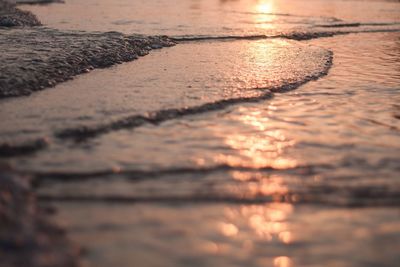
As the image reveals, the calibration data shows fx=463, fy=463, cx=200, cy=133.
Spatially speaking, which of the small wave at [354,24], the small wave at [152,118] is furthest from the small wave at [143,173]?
the small wave at [354,24]

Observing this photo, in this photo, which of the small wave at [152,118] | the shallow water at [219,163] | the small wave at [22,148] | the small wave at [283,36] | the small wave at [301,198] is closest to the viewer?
the shallow water at [219,163]

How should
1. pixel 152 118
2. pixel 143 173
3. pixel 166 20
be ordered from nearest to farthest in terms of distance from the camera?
pixel 143 173 → pixel 152 118 → pixel 166 20

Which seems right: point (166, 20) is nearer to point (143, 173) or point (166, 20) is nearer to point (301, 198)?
point (143, 173)

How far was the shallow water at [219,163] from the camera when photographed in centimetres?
117

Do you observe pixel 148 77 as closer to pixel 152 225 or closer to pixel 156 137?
pixel 156 137

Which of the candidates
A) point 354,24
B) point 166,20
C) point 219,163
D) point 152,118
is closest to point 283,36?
point 166,20

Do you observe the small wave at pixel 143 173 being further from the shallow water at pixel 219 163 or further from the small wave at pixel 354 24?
the small wave at pixel 354 24

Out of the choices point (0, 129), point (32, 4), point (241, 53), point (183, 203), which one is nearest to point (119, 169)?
point (183, 203)

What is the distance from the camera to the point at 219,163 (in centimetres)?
162

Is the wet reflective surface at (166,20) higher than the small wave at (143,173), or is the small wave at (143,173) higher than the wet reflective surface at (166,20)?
the wet reflective surface at (166,20)

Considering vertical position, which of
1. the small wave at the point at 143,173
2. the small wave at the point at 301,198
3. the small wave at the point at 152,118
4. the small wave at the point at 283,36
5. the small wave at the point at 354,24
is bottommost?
the small wave at the point at 301,198

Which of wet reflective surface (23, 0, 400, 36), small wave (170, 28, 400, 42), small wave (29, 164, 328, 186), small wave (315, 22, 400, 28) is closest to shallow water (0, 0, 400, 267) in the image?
small wave (29, 164, 328, 186)

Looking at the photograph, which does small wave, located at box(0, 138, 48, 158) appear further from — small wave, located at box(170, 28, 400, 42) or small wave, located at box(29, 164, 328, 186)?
small wave, located at box(170, 28, 400, 42)

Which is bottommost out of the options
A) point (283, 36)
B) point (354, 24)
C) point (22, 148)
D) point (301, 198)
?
point (301, 198)
